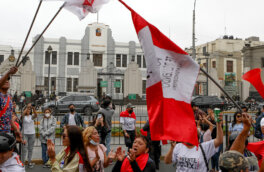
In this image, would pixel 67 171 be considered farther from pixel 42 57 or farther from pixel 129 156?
pixel 42 57

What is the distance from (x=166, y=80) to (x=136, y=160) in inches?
42.8

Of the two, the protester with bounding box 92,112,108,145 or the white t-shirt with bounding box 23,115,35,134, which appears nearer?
the protester with bounding box 92,112,108,145

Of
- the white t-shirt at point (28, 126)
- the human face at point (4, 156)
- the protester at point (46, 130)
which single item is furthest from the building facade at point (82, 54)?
the human face at point (4, 156)

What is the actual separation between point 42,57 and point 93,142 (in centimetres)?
3990

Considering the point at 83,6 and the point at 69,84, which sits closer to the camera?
the point at 83,6

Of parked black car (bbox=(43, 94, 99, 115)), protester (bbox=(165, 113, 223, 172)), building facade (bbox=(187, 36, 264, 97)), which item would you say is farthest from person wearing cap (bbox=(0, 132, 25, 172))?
building facade (bbox=(187, 36, 264, 97))

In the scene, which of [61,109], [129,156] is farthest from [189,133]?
[61,109]

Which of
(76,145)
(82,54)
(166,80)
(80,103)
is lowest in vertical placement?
(80,103)

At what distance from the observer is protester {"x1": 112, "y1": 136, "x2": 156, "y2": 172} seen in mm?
3268

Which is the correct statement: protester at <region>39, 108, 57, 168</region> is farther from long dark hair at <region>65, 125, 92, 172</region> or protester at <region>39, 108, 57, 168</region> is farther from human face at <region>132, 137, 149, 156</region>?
human face at <region>132, 137, 149, 156</region>

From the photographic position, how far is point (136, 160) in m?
3.47

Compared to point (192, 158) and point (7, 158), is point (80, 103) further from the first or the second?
point (7, 158)

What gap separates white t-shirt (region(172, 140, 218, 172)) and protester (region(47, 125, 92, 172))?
1.26 metres

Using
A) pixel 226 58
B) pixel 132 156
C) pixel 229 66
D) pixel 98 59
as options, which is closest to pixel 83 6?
pixel 132 156
